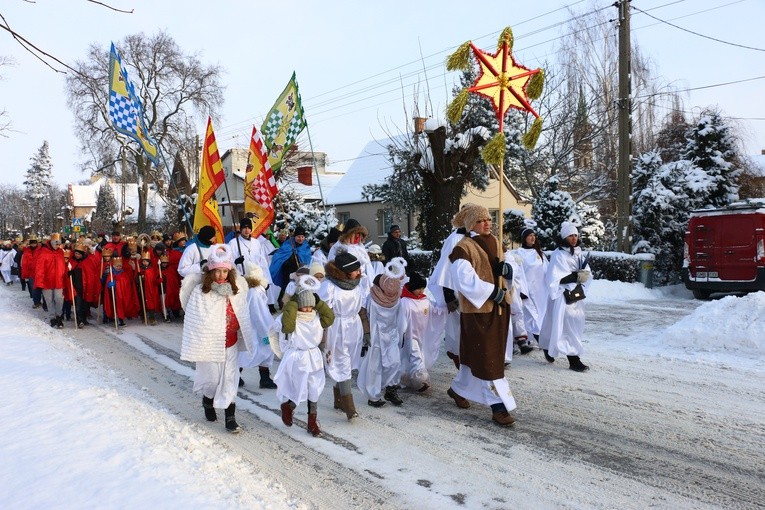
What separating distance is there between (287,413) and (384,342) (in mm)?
1378

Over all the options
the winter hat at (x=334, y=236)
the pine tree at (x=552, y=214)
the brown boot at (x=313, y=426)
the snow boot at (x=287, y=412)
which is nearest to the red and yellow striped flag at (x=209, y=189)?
the winter hat at (x=334, y=236)

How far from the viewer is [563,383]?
7086mm

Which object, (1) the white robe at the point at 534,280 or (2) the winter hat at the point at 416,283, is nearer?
(2) the winter hat at the point at 416,283

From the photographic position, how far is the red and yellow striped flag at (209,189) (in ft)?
25.4

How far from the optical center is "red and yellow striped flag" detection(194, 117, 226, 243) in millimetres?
7746

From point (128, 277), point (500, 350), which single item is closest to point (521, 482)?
point (500, 350)

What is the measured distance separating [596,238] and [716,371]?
58.0 ft

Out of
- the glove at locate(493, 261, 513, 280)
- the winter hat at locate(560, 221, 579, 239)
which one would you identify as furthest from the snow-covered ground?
the winter hat at locate(560, 221, 579, 239)

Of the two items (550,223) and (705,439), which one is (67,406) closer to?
(705,439)

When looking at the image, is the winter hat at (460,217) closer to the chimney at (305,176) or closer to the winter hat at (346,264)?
the winter hat at (346,264)

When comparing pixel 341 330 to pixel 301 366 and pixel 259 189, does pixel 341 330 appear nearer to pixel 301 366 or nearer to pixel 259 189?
pixel 301 366

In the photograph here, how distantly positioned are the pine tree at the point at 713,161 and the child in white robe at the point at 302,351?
1564cm

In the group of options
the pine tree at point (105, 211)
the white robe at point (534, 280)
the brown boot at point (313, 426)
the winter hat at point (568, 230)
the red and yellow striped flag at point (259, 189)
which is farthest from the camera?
the pine tree at point (105, 211)

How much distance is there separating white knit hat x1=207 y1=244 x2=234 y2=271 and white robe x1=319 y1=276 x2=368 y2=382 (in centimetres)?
96
